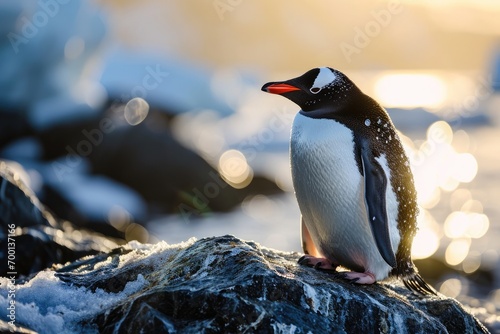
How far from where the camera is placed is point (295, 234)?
12633 mm

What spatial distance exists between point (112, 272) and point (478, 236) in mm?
10399

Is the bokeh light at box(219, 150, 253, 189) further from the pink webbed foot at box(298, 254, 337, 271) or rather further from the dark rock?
the pink webbed foot at box(298, 254, 337, 271)

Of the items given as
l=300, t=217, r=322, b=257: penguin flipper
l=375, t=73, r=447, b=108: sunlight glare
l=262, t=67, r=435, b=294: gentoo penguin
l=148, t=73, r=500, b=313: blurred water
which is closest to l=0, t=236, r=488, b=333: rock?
l=262, t=67, r=435, b=294: gentoo penguin

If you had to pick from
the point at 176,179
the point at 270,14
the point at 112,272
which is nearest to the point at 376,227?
the point at 112,272

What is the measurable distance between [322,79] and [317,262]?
92cm

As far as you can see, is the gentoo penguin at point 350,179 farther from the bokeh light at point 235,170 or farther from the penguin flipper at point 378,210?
the bokeh light at point 235,170

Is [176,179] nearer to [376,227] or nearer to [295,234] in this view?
[295,234]

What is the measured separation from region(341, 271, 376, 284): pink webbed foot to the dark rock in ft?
7.36

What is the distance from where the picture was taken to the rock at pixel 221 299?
9.36ft

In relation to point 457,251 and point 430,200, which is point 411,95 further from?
point 457,251

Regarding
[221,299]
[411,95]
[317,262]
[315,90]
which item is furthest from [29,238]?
[411,95]

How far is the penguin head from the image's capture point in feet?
12.0

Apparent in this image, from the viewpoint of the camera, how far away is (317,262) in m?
3.69

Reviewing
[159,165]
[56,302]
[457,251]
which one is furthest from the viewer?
[159,165]
